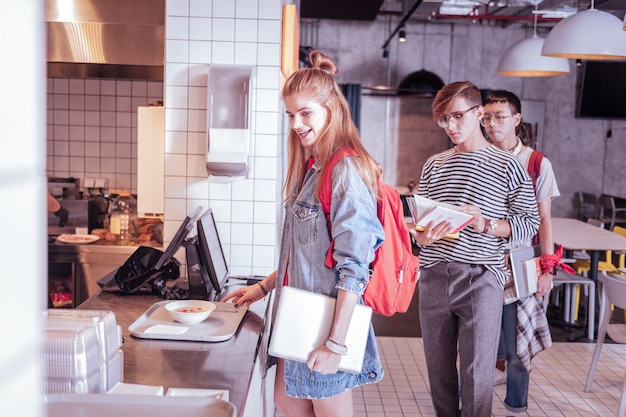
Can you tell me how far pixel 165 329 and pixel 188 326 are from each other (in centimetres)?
10

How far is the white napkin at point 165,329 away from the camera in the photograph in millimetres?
2246

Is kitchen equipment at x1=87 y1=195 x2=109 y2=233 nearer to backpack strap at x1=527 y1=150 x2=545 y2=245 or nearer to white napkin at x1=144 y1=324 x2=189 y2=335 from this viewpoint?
white napkin at x1=144 y1=324 x2=189 y2=335

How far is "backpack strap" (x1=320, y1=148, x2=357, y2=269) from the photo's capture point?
2.04m

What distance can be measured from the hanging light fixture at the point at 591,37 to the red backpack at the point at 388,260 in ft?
8.94

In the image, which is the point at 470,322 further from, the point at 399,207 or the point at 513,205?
the point at 399,207

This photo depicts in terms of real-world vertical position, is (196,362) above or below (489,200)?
below

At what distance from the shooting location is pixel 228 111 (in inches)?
130

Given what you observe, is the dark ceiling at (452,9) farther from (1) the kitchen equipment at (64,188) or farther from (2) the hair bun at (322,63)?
(2) the hair bun at (322,63)

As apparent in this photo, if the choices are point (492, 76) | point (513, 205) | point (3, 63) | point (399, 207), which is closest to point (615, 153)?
point (492, 76)

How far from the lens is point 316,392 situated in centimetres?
209

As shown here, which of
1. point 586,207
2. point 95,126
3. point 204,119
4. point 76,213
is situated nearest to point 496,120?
point 204,119

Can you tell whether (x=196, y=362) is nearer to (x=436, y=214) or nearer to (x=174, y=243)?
(x=174, y=243)

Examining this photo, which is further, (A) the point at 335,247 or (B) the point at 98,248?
(B) the point at 98,248

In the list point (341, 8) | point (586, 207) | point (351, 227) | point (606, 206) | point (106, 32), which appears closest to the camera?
point (351, 227)
